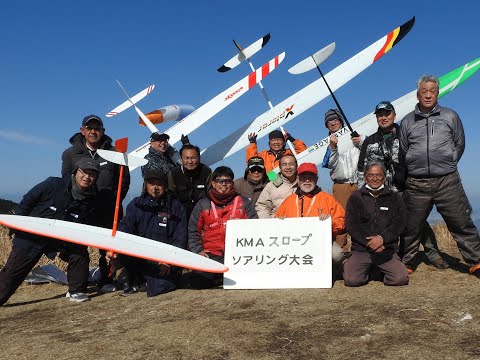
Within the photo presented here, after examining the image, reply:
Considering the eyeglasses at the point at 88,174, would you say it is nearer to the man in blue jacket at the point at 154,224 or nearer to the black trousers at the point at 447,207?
the man in blue jacket at the point at 154,224

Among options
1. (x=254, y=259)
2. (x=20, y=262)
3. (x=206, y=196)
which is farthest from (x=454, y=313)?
(x=20, y=262)

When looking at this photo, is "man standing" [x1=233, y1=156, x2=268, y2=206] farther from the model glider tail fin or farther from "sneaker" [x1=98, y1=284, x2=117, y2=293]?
the model glider tail fin

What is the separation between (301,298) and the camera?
4.22 metres

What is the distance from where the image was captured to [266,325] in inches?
136

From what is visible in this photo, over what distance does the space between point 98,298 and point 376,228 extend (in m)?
3.09

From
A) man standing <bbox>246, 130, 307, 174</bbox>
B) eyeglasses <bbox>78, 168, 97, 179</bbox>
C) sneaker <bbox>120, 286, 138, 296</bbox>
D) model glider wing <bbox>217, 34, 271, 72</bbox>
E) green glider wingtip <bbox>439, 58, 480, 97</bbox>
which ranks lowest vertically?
sneaker <bbox>120, 286, 138, 296</bbox>

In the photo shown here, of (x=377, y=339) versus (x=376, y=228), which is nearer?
(x=377, y=339)

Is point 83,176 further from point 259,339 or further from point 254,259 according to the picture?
point 259,339

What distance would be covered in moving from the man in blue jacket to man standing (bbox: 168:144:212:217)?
387mm

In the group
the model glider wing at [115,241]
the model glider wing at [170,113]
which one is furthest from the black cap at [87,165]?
the model glider wing at [170,113]

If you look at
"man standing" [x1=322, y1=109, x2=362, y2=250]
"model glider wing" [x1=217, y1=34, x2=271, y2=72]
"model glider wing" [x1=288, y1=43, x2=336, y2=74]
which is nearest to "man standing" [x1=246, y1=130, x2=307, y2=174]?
"man standing" [x1=322, y1=109, x2=362, y2=250]

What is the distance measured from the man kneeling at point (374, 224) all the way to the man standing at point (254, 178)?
1.47m

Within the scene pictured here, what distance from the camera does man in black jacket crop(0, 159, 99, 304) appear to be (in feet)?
16.4

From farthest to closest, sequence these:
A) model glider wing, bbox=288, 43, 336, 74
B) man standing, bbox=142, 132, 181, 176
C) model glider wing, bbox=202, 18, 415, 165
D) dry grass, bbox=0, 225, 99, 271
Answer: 1. model glider wing, bbox=202, 18, 415, 165
2. model glider wing, bbox=288, 43, 336, 74
3. dry grass, bbox=0, 225, 99, 271
4. man standing, bbox=142, 132, 181, 176
